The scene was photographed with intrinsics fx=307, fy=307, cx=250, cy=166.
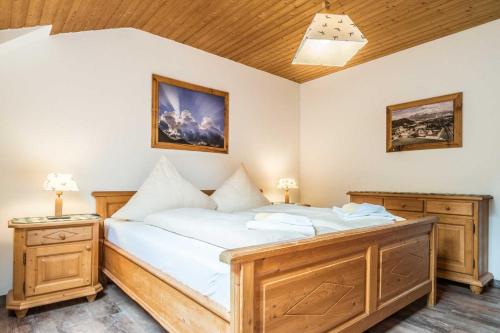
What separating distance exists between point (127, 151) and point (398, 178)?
3.34 m

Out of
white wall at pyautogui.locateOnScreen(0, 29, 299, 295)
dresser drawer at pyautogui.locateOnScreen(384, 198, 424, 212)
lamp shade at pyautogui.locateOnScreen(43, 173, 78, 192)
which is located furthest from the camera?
dresser drawer at pyautogui.locateOnScreen(384, 198, 424, 212)

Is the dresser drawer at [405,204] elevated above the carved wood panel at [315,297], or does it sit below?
above

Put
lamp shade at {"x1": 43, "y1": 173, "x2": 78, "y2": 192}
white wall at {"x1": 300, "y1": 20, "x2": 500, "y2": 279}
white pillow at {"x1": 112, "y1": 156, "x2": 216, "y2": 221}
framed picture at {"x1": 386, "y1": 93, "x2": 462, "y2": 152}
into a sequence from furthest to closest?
framed picture at {"x1": 386, "y1": 93, "x2": 462, "y2": 152}
white wall at {"x1": 300, "y1": 20, "x2": 500, "y2": 279}
white pillow at {"x1": 112, "y1": 156, "x2": 216, "y2": 221}
lamp shade at {"x1": 43, "y1": 173, "x2": 78, "y2": 192}

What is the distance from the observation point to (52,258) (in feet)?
8.11

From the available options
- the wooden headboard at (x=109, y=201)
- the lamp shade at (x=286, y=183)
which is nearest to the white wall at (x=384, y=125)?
the lamp shade at (x=286, y=183)

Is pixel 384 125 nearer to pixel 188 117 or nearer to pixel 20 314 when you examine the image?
pixel 188 117

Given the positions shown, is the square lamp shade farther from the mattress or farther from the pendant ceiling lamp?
the mattress

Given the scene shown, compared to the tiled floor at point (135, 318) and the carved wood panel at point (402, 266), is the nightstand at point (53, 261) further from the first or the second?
the carved wood panel at point (402, 266)

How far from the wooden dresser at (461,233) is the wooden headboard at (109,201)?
3132 mm

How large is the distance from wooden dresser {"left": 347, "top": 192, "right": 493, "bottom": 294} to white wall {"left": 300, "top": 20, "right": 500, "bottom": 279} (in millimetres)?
303

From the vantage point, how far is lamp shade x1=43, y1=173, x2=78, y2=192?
2.57 m

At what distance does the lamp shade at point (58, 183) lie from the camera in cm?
257

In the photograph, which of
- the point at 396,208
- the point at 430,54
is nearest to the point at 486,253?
the point at 396,208

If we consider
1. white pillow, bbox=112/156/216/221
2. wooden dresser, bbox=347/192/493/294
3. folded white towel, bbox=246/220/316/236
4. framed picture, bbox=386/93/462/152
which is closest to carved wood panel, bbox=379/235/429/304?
folded white towel, bbox=246/220/316/236
